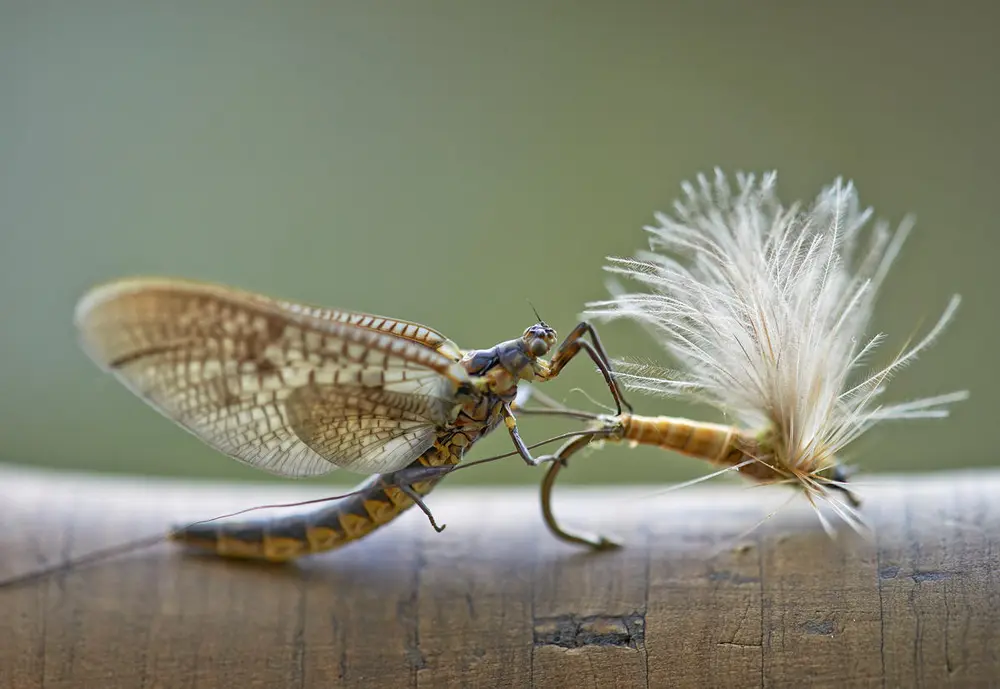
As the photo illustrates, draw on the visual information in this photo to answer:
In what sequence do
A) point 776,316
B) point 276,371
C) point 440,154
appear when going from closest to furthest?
point 276,371 → point 776,316 → point 440,154

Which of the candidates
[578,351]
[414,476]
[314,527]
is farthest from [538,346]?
[314,527]

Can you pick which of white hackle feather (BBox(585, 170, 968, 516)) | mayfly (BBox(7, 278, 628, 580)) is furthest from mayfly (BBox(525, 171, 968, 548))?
mayfly (BBox(7, 278, 628, 580))

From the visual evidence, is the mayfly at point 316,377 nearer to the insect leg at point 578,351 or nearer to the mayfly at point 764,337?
the insect leg at point 578,351

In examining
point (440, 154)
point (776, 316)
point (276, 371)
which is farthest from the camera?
point (440, 154)

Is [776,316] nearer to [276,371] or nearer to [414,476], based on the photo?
[414,476]

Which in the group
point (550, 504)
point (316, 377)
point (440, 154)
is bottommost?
point (550, 504)

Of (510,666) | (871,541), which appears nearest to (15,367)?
(510,666)

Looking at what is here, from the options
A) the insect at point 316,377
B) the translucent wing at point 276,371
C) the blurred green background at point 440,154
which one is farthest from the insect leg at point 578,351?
the blurred green background at point 440,154

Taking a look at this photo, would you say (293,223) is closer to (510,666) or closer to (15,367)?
(15,367)

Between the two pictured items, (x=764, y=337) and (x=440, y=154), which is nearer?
(x=764, y=337)

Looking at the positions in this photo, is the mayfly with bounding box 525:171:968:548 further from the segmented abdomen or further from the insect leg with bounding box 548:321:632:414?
the segmented abdomen
